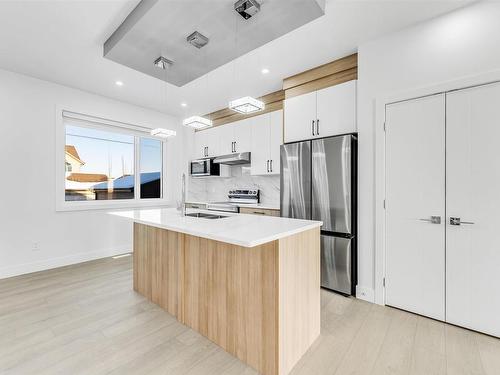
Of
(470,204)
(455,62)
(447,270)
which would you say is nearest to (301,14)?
(455,62)

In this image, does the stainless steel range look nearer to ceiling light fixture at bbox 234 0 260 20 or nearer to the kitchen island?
the kitchen island

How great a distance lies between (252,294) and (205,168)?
3525 millimetres

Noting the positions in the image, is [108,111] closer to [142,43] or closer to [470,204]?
[142,43]

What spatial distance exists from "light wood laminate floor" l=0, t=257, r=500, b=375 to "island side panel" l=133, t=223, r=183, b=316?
5.1 inches

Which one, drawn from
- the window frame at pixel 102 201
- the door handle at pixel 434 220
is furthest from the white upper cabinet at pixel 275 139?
the window frame at pixel 102 201

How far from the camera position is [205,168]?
15.9 feet

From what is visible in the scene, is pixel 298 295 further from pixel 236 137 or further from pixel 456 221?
pixel 236 137

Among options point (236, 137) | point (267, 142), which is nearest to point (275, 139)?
point (267, 142)

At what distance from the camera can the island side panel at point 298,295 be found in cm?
155

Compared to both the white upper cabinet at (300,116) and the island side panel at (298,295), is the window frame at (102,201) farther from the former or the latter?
the island side panel at (298,295)

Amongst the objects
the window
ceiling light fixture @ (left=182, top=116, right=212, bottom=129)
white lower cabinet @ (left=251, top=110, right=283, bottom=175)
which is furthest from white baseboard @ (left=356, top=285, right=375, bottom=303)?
the window

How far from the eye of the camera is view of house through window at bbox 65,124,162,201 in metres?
4.01

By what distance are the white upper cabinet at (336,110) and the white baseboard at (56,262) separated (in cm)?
395

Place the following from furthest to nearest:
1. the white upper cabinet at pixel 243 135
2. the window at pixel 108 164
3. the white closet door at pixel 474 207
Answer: the white upper cabinet at pixel 243 135 < the window at pixel 108 164 < the white closet door at pixel 474 207
